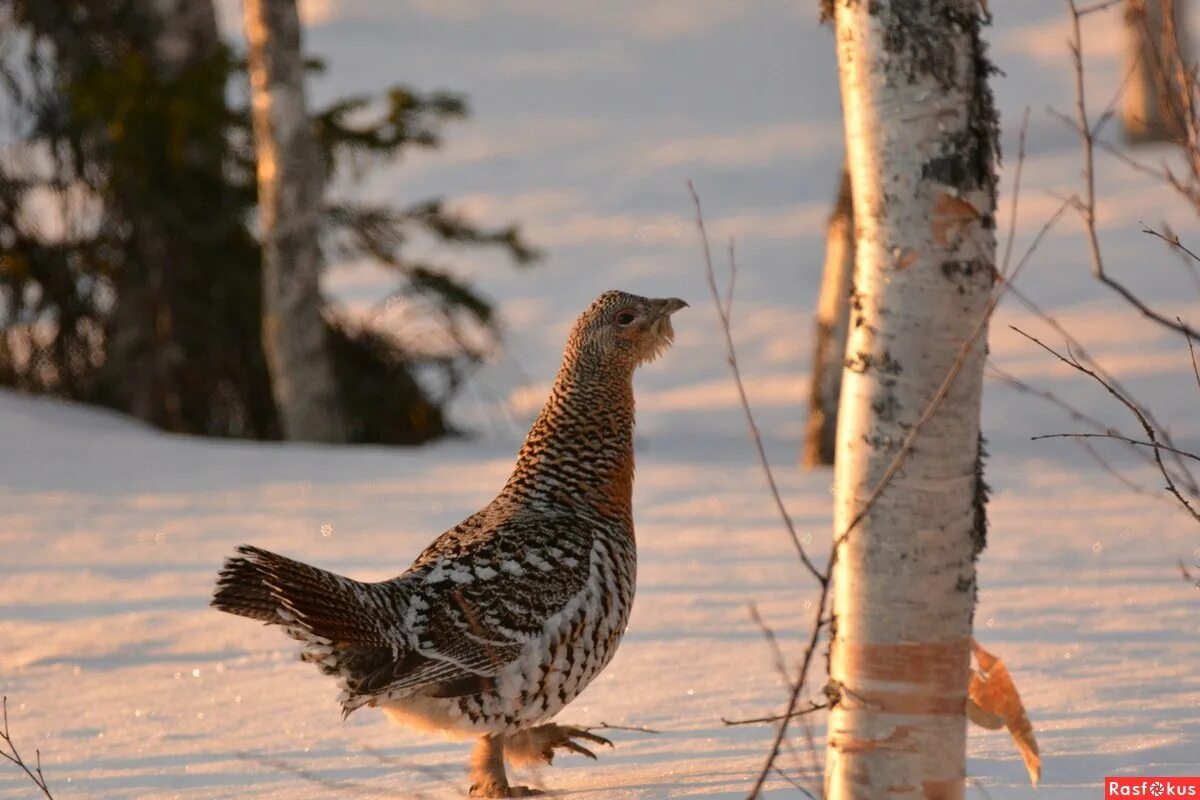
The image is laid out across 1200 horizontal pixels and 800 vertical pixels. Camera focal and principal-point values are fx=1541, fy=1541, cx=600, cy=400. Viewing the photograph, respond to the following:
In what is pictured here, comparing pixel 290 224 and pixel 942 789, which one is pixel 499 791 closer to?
pixel 942 789

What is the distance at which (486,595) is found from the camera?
390 cm

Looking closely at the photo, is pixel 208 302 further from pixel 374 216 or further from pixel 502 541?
pixel 502 541

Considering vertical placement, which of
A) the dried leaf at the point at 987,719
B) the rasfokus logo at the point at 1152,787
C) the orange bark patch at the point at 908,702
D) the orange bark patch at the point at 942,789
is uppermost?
the orange bark patch at the point at 908,702

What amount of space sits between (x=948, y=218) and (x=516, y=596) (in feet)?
5.25

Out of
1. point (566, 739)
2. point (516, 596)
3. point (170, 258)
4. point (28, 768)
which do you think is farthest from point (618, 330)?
point (170, 258)

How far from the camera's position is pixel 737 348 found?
49.4 feet

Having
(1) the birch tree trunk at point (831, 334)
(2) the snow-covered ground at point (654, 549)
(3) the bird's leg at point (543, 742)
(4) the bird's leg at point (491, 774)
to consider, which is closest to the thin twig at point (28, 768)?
(2) the snow-covered ground at point (654, 549)

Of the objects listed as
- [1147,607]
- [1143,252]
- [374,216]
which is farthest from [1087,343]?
[1147,607]

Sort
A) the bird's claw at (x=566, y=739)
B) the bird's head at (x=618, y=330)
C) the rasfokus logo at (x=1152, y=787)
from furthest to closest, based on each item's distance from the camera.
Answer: the bird's head at (x=618, y=330)
the bird's claw at (x=566, y=739)
the rasfokus logo at (x=1152, y=787)

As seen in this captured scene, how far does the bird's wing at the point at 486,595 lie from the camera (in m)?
3.77

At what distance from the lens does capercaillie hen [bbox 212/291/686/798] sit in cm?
366

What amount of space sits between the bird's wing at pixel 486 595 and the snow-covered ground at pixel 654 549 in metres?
0.29

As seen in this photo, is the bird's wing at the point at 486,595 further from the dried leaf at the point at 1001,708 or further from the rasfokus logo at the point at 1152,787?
the rasfokus logo at the point at 1152,787

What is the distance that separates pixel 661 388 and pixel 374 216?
4.23 m
